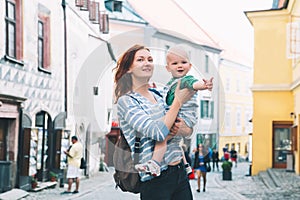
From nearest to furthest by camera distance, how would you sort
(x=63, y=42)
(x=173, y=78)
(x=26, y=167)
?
(x=173, y=78) → (x=63, y=42) → (x=26, y=167)

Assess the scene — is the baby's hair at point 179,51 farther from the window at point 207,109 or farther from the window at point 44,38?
the window at point 44,38

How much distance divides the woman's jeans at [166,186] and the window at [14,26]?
1.11 m

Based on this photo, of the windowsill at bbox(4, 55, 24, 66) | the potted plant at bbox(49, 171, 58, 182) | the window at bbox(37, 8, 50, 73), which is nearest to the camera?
the window at bbox(37, 8, 50, 73)

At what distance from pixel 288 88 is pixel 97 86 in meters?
5.03

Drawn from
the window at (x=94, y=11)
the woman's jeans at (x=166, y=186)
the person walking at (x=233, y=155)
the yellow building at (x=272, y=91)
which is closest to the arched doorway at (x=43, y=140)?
the window at (x=94, y=11)

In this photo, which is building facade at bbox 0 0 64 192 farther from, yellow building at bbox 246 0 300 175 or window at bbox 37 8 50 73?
yellow building at bbox 246 0 300 175

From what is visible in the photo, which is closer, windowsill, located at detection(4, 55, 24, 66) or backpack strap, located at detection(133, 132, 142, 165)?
backpack strap, located at detection(133, 132, 142, 165)

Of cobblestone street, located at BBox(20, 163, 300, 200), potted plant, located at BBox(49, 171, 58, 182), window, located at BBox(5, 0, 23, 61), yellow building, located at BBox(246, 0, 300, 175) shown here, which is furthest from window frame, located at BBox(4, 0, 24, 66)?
yellow building, located at BBox(246, 0, 300, 175)

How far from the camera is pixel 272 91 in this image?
574cm

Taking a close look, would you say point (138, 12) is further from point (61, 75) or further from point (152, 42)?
point (61, 75)

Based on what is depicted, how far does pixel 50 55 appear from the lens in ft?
5.65

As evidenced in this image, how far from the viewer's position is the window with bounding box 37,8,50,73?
164 centimetres

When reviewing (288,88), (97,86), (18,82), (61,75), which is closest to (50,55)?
(61,75)

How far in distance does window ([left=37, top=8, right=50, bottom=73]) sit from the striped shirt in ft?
3.00
